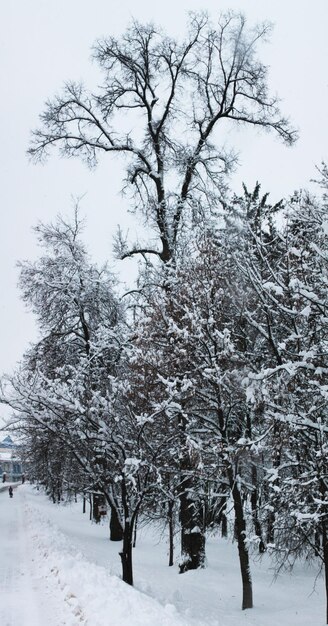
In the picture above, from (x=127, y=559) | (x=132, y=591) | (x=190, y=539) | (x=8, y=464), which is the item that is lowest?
(x=8, y=464)

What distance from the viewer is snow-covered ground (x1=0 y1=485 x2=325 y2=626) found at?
21.7 feet

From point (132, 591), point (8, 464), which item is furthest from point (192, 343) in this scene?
point (8, 464)

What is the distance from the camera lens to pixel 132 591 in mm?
7465

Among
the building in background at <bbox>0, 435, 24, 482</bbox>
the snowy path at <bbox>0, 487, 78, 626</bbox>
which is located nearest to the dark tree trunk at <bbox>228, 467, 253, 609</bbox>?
the snowy path at <bbox>0, 487, 78, 626</bbox>

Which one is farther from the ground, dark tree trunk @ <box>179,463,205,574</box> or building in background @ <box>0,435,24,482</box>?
dark tree trunk @ <box>179,463,205,574</box>

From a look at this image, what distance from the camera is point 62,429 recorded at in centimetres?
1316

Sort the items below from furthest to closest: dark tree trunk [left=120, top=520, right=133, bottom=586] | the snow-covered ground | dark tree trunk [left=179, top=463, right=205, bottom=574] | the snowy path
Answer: dark tree trunk [left=179, top=463, right=205, bottom=574], dark tree trunk [left=120, top=520, right=133, bottom=586], the snowy path, the snow-covered ground

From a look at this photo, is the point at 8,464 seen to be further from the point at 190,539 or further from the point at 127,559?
the point at 127,559

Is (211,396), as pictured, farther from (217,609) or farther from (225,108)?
(225,108)

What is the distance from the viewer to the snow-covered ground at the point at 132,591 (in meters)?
6.63

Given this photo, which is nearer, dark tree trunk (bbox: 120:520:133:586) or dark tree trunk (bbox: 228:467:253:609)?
dark tree trunk (bbox: 120:520:133:586)

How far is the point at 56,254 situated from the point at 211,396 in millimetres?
10826

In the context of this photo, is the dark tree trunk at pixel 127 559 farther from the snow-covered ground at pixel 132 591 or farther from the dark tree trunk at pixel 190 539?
the dark tree trunk at pixel 190 539

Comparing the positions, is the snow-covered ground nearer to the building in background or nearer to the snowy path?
the snowy path
